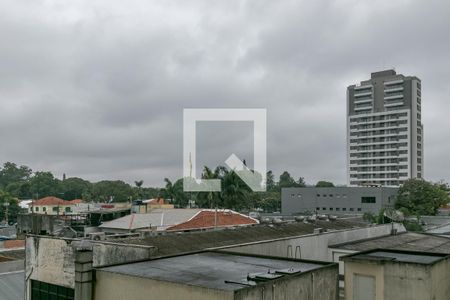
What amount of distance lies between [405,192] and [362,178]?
51995 millimetres

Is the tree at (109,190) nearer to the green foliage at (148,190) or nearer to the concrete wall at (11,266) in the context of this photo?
the green foliage at (148,190)

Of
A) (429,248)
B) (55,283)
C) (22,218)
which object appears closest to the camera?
(55,283)

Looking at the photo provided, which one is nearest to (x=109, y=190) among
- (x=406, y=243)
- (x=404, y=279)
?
(x=406, y=243)

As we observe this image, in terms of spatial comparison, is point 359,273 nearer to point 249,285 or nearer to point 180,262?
point 249,285

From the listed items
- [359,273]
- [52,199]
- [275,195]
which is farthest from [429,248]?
[52,199]

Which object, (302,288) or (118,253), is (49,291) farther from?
(302,288)

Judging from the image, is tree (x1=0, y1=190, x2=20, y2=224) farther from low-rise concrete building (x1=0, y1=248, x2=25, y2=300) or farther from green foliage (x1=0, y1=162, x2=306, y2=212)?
low-rise concrete building (x1=0, y1=248, x2=25, y2=300)

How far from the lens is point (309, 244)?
67.2 ft

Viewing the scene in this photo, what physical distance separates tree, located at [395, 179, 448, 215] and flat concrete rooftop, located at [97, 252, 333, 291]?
5612 centimetres

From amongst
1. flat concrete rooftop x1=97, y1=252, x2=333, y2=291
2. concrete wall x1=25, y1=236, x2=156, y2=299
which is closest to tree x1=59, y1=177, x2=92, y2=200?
concrete wall x1=25, y1=236, x2=156, y2=299

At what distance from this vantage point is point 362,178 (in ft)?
399

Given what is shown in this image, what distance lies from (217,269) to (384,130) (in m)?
115

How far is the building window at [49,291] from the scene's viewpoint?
661 inches

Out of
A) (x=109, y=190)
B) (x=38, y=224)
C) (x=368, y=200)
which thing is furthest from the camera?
(x=109, y=190)
